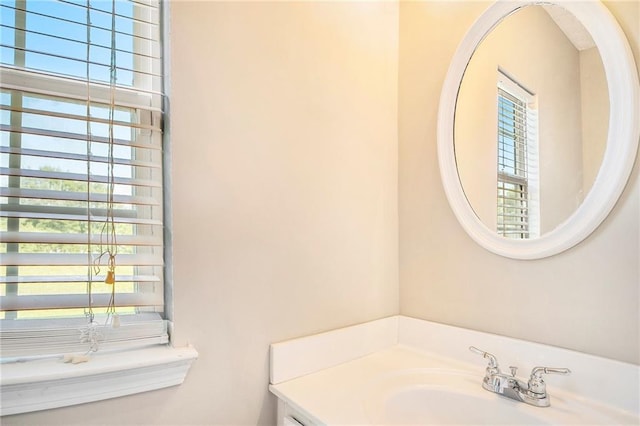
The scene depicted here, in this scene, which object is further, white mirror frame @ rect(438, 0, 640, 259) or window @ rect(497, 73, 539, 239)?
window @ rect(497, 73, 539, 239)

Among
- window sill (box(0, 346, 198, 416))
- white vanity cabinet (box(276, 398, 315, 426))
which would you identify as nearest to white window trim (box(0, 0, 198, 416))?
window sill (box(0, 346, 198, 416))

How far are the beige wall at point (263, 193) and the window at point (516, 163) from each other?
0.43 m

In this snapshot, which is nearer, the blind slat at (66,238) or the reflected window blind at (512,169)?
the blind slat at (66,238)

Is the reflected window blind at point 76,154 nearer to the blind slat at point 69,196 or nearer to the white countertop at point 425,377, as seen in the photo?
the blind slat at point 69,196

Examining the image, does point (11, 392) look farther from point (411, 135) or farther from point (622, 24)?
point (622, 24)

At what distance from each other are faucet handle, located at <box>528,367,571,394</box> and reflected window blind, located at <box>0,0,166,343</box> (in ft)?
3.28

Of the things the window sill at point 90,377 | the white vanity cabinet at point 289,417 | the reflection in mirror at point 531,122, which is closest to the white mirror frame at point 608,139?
the reflection in mirror at point 531,122

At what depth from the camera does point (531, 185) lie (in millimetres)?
1165

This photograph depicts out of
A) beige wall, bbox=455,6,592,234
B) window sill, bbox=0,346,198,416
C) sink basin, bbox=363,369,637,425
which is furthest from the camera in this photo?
beige wall, bbox=455,6,592,234

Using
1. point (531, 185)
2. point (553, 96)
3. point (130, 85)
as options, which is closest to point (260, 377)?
point (130, 85)

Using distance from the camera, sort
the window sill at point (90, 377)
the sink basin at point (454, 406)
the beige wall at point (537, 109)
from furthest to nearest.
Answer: the beige wall at point (537, 109) → the sink basin at point (454, 406) → the window sill at point (90, 377)

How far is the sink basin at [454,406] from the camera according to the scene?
0.95 metres

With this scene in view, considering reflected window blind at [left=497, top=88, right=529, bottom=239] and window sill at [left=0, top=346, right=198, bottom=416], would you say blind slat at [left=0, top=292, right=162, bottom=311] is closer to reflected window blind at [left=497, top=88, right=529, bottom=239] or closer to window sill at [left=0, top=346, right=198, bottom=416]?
window sill at [left=0, top=346, right=198, bottom=416]

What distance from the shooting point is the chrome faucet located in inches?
39.0
